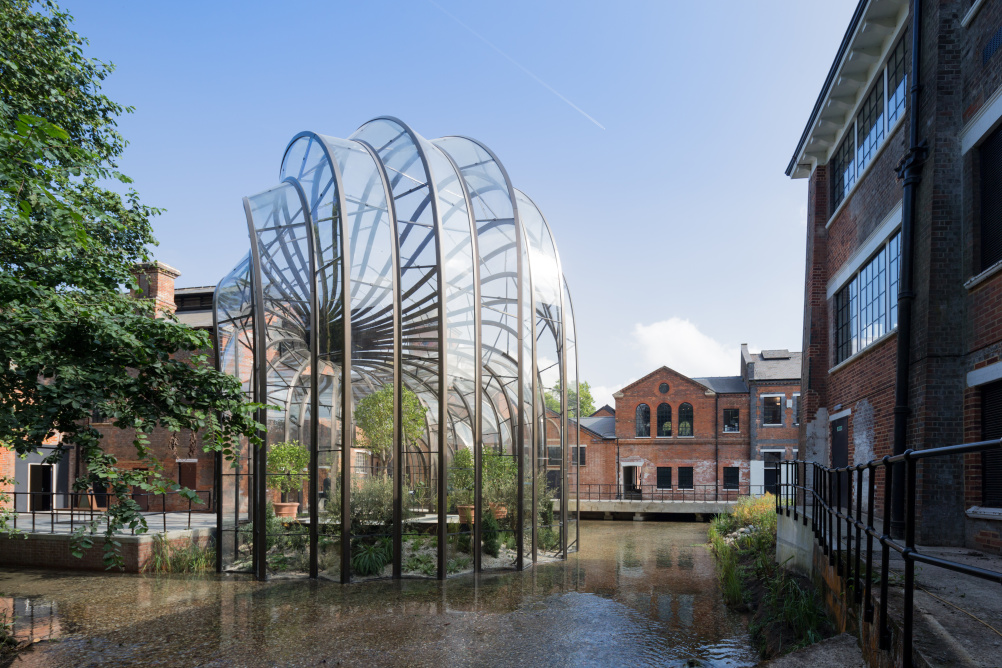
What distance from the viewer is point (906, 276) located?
33.2ft

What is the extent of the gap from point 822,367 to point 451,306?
27.9 ft

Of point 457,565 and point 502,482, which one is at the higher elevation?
point 502,482

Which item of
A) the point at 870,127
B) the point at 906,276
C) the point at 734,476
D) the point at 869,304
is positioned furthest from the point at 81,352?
the point at 734,476

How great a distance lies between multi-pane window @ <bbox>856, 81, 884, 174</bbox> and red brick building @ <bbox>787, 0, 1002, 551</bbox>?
4cm

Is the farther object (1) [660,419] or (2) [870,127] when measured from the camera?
(1) [660,419]

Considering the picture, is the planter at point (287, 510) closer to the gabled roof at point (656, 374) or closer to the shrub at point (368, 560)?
the shrub at point (368, 560)

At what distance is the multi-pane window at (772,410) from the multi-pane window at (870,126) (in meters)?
22.3

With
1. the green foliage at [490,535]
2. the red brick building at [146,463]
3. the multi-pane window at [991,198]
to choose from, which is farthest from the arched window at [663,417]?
the multi-pane window at [991,198]

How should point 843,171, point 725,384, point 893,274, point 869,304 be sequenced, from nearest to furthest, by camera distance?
point 893,274
point 869,304
point 843,171
point 725,384

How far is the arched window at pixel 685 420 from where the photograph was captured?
37.9m

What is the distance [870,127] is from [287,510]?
13.5m

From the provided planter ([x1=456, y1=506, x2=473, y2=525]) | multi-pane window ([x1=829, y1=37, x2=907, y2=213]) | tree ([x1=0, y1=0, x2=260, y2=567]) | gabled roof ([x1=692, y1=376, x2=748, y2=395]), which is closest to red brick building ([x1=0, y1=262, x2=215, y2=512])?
planter ([x1=456, y1=506, x2=473, y2=525])

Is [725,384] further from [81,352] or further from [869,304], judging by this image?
[81,352]

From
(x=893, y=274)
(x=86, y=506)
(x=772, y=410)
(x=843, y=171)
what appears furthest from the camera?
(x=772, y=410)
